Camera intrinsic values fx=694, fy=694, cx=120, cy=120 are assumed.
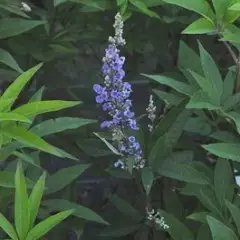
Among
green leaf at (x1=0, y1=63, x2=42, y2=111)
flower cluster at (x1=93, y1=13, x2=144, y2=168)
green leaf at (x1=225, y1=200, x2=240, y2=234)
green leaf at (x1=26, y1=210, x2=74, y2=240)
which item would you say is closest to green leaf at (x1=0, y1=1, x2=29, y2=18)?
flower cluster at (x1=93, y1=13, x2=144, y2=168)

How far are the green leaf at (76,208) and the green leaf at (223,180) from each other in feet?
→ 0.98

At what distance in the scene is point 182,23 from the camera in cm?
205

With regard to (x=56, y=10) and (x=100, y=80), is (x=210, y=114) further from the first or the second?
(x=56, y=10)

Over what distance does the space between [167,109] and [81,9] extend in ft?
1.20

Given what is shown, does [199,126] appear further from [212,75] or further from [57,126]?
[57,126]

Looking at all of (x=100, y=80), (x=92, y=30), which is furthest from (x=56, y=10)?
(x=100, y=80)

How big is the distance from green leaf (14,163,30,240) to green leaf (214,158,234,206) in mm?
541

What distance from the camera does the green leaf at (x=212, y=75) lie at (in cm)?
163

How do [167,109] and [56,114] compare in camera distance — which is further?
[56,114]

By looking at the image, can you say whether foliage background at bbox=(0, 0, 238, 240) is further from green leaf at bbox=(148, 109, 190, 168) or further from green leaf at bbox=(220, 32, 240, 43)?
green leaf at bbox=(220, 32, 240, 43)

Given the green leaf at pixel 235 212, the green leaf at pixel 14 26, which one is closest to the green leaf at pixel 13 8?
the green leaf at pixel 14 26

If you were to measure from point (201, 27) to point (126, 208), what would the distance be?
2.33 ft

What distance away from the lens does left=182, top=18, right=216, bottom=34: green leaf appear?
1.54 m

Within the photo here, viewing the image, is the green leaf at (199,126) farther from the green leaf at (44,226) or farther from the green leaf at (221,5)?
the green leaf at (44,226)
